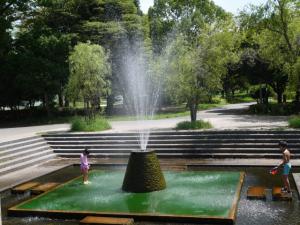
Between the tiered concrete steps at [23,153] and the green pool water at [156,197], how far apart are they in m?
4.88

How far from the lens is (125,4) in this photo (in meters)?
45.4

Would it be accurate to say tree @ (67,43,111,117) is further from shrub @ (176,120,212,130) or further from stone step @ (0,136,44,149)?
shrub @ (176,120,212,130)

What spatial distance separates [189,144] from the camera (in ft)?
72.8

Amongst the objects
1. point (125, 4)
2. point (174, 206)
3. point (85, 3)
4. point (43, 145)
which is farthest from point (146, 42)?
point (174, 206)

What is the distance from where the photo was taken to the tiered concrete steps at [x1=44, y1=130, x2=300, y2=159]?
2080cm

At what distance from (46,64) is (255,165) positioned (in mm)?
25404

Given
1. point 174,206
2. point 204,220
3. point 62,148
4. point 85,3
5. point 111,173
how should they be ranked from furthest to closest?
point 85,3
point 62,148
point 111,173
point 174,206
point 204,220

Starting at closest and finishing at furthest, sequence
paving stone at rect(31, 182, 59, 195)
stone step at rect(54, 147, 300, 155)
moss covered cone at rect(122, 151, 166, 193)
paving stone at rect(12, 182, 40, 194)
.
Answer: moss covered cone at rect(122, 151, 166, 193) → paving stone at rect(31, 182, 59, 195) → paving stone at rect(12, 182, 40, 194) → stone step at rect(54, 147, 300, 155)

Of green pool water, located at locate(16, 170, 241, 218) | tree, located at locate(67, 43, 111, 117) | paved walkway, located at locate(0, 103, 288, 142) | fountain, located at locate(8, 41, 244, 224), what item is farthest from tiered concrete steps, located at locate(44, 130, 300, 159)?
tree, located at locate(67, 43, 111, 117)

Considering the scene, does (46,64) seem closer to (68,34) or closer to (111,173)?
(68,34)

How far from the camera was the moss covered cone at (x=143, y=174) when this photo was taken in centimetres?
1427

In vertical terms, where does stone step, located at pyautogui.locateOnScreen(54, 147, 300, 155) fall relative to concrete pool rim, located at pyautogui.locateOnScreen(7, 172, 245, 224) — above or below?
above

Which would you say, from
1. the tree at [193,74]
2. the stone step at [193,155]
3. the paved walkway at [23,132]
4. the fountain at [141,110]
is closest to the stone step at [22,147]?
the paved walkway at [23,132]

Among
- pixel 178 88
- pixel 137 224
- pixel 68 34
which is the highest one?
pixel 68 34
